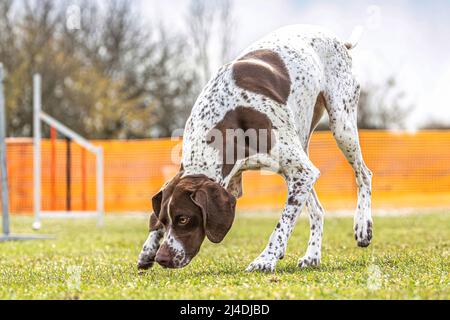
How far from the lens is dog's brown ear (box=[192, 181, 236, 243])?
4691mm

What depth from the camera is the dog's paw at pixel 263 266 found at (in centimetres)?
486

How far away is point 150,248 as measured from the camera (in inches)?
205

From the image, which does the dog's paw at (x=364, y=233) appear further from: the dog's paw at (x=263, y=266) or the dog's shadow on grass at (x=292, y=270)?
the dog's paw at (x=263, y=266)

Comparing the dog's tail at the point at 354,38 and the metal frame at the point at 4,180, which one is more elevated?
the dog's tail at the point at 354,38

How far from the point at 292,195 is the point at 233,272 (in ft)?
2.02

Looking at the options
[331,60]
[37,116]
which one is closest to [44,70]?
[37,116]

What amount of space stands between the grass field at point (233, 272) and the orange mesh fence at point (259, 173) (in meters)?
10.5

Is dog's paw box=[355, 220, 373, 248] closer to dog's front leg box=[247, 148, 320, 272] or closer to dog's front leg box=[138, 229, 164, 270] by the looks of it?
dog's front leg box=[247, 148, 320, 272]

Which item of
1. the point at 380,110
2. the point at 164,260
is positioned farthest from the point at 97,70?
the point at 164,260

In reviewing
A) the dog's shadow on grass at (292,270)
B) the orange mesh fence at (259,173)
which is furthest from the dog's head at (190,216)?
the orange mesh fence at (259,173)

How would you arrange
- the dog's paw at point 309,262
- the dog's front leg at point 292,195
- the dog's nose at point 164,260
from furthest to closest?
1. the dog's paw at point 309,262
2. the dog's front leg at point 292,195
3. the dog's nose at point 164,260

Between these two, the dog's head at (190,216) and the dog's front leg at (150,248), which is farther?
the dog's front leg at (150,248)

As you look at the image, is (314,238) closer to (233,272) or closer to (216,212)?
(233,272)

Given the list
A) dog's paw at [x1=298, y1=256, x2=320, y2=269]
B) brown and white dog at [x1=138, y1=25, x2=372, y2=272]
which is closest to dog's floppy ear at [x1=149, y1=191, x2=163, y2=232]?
brown and white dog at [x1=138, y1=25, x2=372, y2=272]
